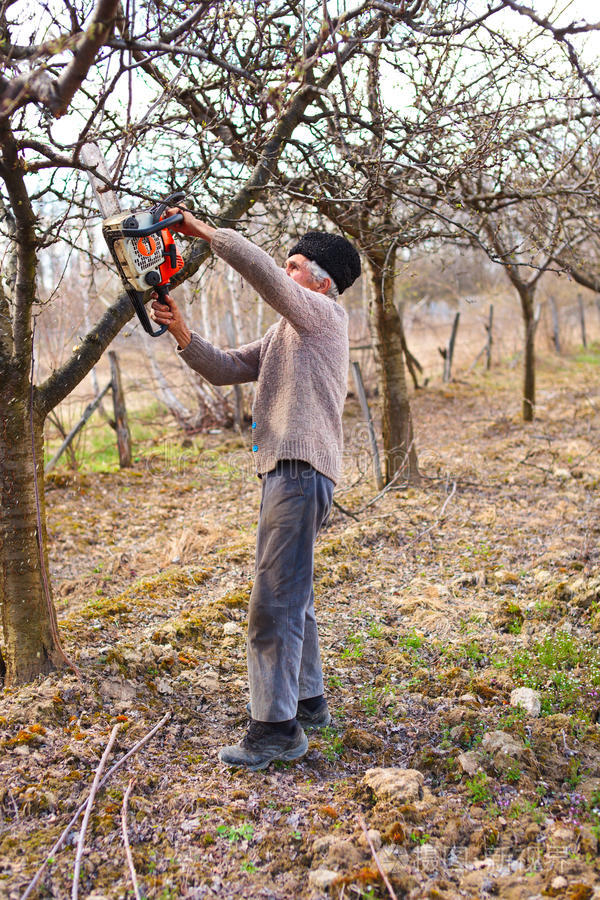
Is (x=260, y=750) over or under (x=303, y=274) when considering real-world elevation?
under

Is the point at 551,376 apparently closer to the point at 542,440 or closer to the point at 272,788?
the point at 542,440

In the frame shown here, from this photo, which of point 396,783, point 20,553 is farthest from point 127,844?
point 20,553

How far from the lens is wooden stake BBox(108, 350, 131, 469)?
30.8ft

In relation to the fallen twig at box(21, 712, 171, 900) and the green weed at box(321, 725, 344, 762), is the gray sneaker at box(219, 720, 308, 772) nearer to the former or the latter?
the green weed at box(321, 725, 344, 762)

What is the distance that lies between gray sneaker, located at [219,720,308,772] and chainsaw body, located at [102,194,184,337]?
1.61m

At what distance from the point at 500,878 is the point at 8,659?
2.17m

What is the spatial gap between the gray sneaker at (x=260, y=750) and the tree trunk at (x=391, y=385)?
4.24 m

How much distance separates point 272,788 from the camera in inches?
105

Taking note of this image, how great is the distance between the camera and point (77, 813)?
7.57 ft

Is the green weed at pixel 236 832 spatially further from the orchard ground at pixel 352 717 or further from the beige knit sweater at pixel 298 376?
the beige knit sweater at pixel 298 376

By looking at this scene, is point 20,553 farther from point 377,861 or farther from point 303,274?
point 377,861

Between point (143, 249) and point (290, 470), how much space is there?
3.23 ft

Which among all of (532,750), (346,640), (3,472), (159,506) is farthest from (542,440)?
(3,472)

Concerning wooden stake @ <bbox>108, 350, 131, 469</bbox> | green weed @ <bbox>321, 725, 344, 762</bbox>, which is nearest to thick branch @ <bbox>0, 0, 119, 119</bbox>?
green weed @ <bbox>321, 725, 344, 762</bbox>
